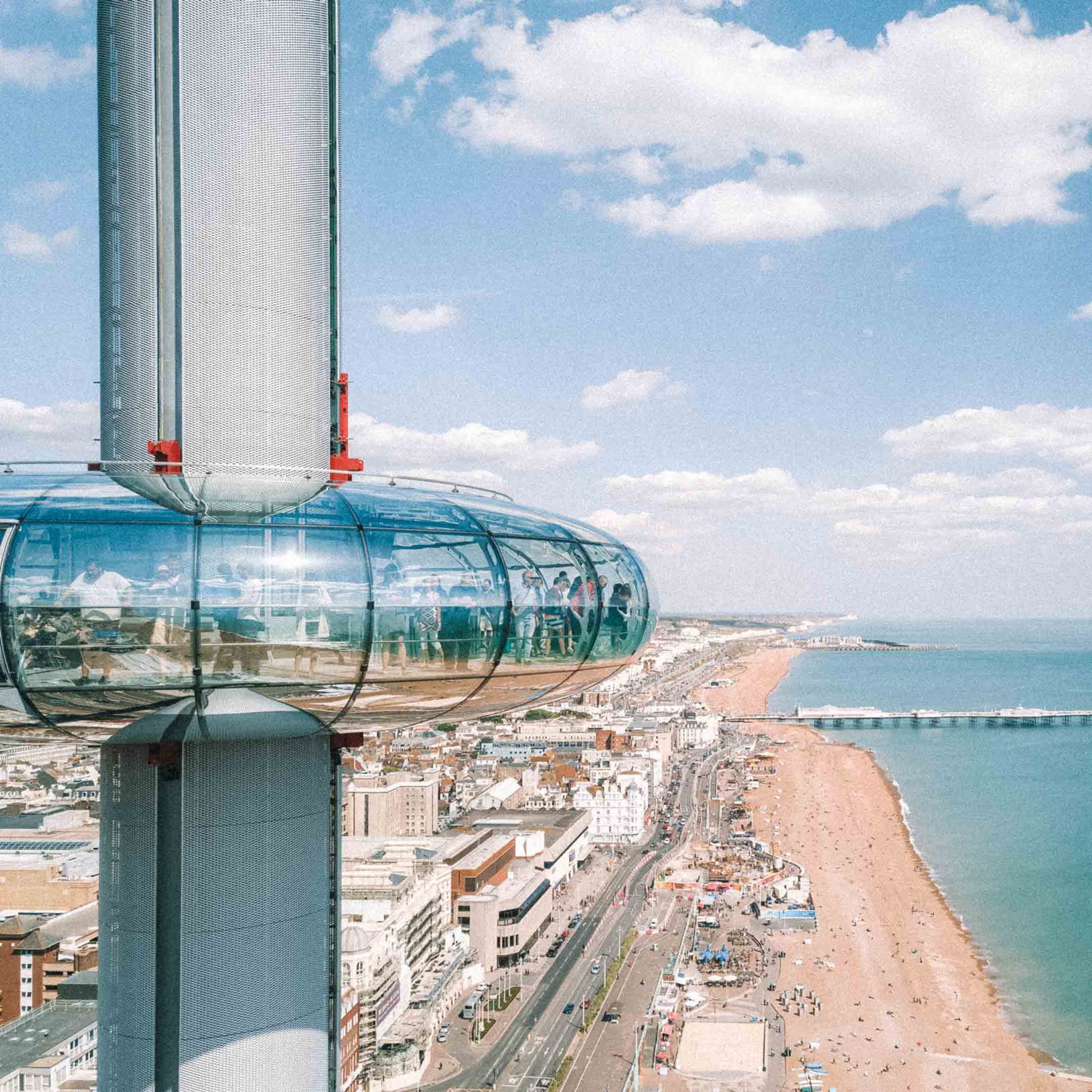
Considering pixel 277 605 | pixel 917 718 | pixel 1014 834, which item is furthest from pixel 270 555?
pixel 917 718

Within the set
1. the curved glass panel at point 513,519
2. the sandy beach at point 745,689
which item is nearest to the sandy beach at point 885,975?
the curved glass panel at point 513,519

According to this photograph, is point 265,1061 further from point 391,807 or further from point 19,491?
point 391,807

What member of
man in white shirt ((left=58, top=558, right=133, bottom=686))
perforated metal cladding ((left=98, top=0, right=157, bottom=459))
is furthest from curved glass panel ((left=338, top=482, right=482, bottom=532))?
perforated metal cladding ((left=98, top=0, right=157, bottom=459))

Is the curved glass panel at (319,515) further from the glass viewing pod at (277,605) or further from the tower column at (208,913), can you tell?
the tower column at (208,913)

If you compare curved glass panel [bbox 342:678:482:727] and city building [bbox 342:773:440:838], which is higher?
curved glass panel [bbox 342:678:482:727]

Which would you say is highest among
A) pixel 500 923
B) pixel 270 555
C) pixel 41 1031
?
pixel 270 555

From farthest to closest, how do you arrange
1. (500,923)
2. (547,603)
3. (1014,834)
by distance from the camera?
(1014,834)
(500,923)
(547,603)

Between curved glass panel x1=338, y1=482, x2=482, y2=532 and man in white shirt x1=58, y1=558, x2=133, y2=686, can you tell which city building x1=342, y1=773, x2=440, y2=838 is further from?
man in white shirt x1=58, y1=558, x2=133, y2=686
